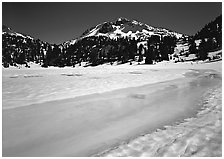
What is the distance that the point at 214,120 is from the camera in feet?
19.6

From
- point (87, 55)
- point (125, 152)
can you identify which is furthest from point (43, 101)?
point (87, 55)

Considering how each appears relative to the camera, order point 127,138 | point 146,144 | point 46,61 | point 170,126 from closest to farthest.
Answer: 1. point 146,144
2. point 127,138
3. point 170,126
4. point 46,61

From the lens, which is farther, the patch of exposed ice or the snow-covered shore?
the snow-covered shore

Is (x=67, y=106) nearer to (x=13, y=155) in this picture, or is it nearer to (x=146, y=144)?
(x=13, y=155)

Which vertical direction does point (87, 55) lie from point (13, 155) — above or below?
above

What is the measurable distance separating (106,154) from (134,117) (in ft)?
8.94

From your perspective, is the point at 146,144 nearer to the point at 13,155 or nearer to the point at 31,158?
the point at 31,158

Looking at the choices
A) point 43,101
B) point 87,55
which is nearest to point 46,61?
point 87,55

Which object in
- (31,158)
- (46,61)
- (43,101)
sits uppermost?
(46,61)

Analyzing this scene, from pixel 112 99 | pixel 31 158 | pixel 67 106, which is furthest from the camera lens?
pixel 112 99

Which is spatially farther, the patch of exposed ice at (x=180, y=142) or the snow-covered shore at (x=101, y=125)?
the snow-covered shore at (x=101, y=125)

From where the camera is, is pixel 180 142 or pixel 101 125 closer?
pixel 180 142

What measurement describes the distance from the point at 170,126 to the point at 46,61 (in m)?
116

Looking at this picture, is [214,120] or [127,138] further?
[214,120]
